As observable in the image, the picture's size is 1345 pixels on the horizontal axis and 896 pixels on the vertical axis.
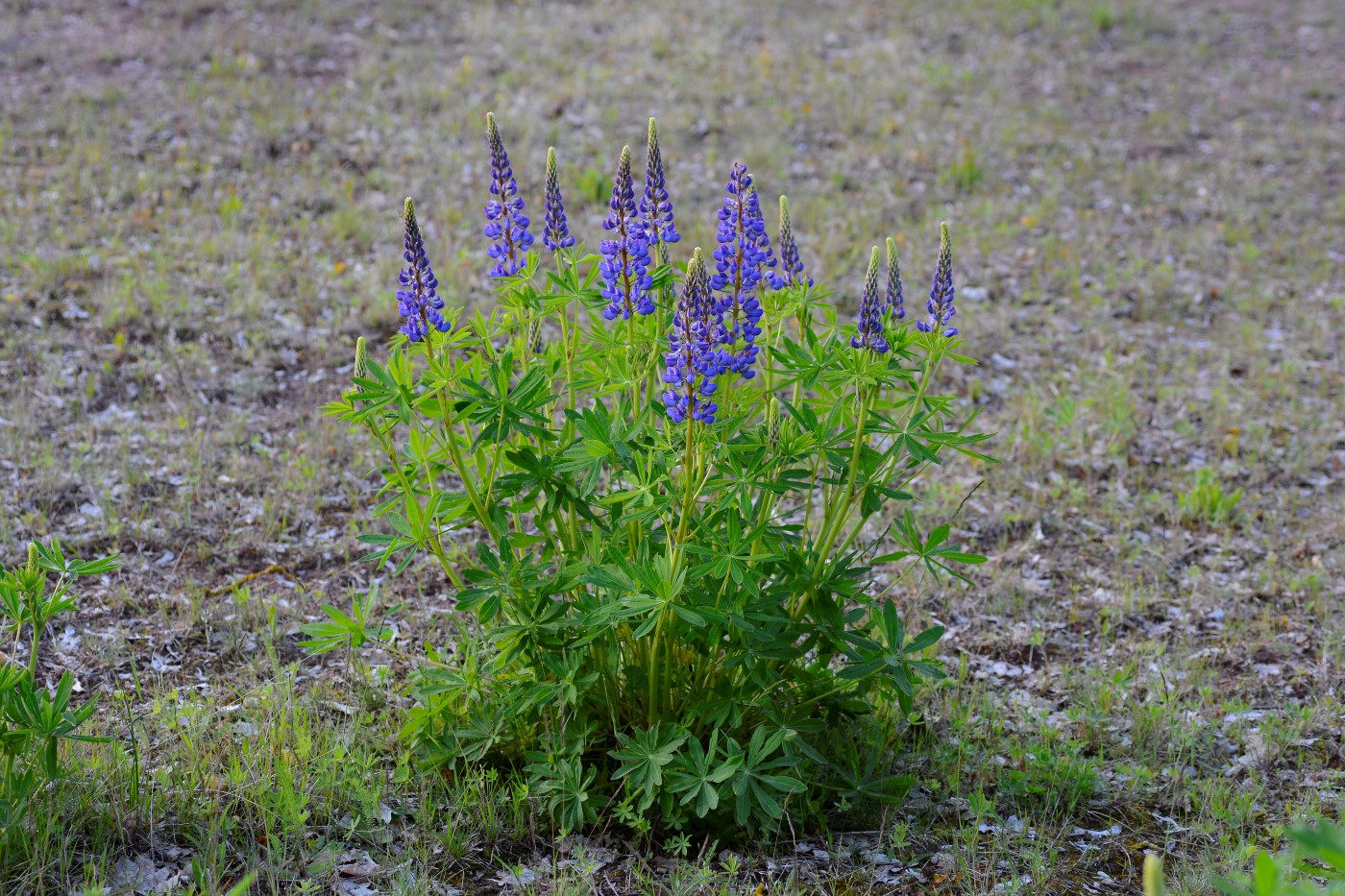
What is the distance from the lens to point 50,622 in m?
4.38

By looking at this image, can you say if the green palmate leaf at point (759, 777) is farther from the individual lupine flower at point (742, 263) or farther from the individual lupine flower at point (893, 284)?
the individual lupine flower at point (893, 284)

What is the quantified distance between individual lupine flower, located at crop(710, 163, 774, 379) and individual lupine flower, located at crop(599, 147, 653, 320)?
0.20 meters

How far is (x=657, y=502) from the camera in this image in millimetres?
2912

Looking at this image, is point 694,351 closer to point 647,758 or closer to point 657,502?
point 657,502

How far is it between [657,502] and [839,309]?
5.07 metres

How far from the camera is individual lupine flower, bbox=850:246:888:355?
3018 mm

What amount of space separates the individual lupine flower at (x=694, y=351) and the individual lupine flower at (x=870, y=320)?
487 mm

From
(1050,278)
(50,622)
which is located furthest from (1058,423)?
(50,622)

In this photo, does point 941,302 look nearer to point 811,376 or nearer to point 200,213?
point 811,376

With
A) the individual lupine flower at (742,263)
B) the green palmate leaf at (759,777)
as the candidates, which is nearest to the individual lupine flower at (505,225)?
the individual lupine flower at (742,263)

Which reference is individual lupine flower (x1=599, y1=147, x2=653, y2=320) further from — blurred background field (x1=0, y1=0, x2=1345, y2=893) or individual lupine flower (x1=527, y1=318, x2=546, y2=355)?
blurred background field (x1=0, y1=0, x2=1345, y2=893)

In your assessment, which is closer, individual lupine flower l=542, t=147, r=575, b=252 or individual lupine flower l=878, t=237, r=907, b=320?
individual lupine flower l=878, t=237, r=907, b=320

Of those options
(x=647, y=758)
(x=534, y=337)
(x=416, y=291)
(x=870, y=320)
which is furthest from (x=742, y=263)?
(x=647, y=758)

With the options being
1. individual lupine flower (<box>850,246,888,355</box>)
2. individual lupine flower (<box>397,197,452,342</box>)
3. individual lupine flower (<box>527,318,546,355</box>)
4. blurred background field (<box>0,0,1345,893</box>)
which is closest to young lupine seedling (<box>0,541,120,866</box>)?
blurred background field (<box>0,0,1345,893</box>)
